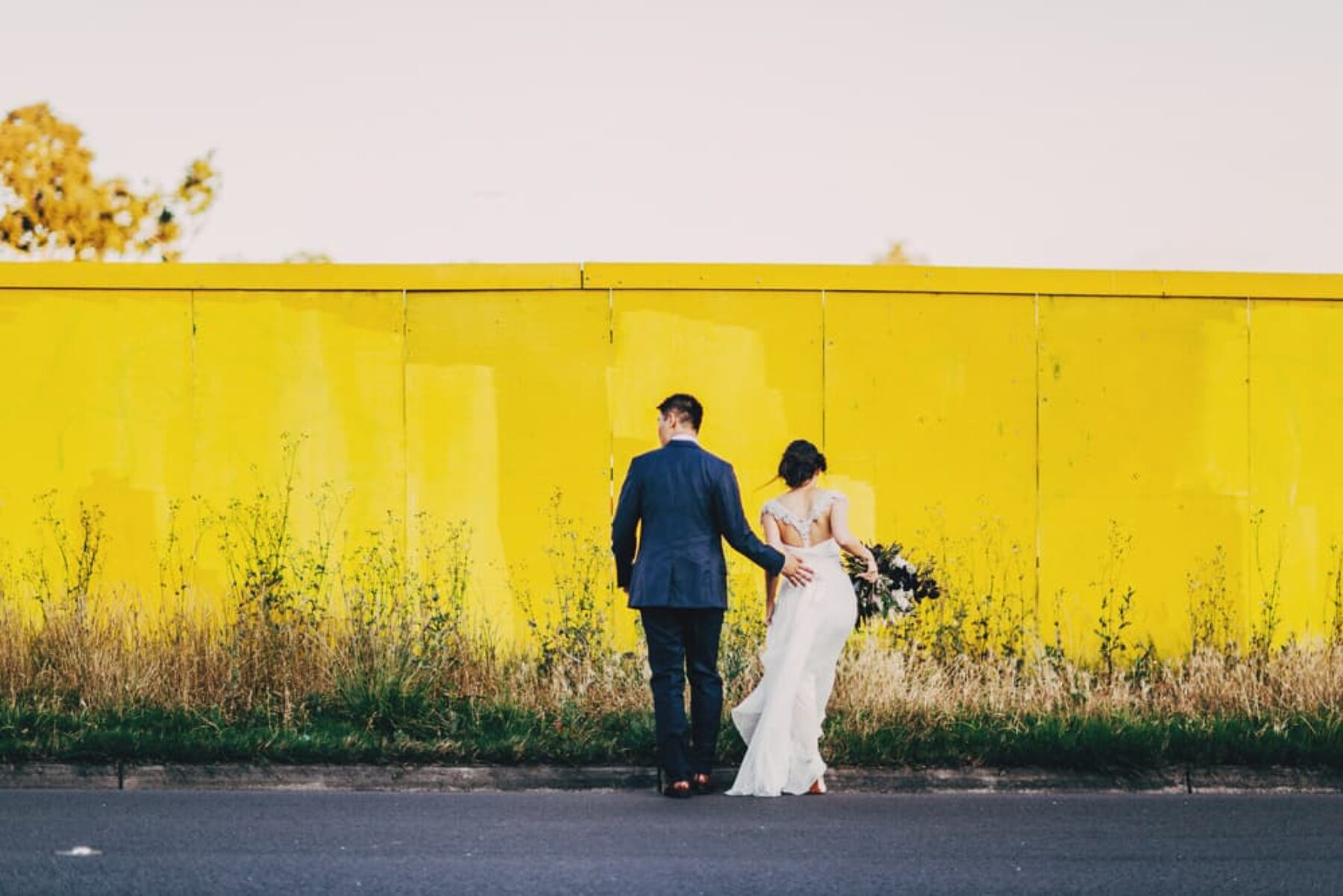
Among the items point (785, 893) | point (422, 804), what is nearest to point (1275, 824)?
point (785, 893)

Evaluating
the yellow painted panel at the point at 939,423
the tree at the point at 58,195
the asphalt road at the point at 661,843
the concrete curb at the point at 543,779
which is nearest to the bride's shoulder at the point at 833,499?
the concrete curb at the point at 543,779

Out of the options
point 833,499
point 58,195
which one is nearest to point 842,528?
point 833,499

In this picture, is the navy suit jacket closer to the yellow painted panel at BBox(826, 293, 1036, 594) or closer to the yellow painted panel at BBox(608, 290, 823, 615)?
the yellow painted panel at BBox(608, 290, 823, 615)

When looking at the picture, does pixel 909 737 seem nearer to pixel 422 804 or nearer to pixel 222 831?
pixel 422 804

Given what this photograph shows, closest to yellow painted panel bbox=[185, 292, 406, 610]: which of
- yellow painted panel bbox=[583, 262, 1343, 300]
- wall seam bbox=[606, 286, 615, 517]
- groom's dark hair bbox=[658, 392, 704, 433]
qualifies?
wall seam bbox=[606, 286, 615, 517]

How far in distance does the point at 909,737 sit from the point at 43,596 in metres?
6.16

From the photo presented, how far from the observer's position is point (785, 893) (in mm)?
5812

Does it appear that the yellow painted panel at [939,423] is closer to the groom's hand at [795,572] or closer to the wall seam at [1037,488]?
the wall seam at [1037,488]

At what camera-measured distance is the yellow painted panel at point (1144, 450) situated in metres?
11.3

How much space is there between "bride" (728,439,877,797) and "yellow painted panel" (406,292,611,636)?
304cm

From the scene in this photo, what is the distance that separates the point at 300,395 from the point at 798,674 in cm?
476

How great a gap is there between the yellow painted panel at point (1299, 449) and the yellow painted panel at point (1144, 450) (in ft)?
0.47

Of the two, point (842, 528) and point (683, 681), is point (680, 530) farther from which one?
point (842, 528)

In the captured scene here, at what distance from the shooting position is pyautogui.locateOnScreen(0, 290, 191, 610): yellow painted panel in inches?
437
